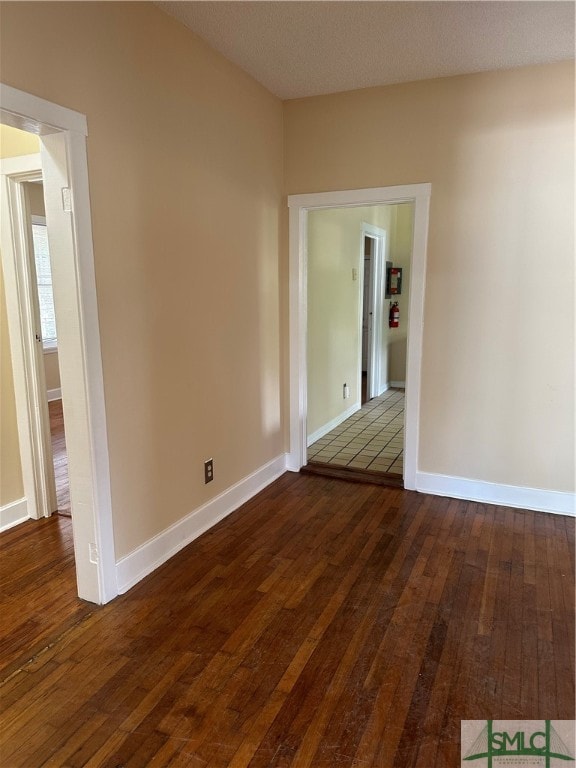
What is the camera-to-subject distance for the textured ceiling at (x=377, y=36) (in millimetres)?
2268

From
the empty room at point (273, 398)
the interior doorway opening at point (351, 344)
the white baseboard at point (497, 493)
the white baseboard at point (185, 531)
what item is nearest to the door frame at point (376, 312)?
the interior doorway opening at point (351, 344)

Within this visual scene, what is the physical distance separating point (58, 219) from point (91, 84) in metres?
0.55

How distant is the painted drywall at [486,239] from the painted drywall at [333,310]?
867 millimetres

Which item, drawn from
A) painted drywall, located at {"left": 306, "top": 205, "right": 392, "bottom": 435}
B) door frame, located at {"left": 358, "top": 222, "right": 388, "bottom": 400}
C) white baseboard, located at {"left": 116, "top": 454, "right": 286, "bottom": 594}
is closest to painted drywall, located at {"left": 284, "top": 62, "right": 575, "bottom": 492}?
painted drywall, located at {"left": 306, "top": 205, "right": 392, "bottom": 435}

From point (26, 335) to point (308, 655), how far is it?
89.1 inches

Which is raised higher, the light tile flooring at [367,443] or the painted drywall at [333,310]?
the painted drywall at [333,310]

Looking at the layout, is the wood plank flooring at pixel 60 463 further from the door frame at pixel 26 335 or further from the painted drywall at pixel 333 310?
the painted drywall at pixel 333 310

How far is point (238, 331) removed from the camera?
317 cm

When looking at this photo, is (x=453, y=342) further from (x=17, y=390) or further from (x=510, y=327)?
(x=17, y=390)

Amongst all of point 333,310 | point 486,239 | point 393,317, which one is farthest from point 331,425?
point 393,317

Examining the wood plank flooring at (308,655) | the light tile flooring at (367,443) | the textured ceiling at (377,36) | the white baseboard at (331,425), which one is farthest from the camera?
the white baseboard at (331,425)

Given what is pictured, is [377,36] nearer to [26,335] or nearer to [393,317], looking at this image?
[26,335]

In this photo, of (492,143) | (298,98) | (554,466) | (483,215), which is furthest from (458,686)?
(298,98)

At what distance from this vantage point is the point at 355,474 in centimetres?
379
